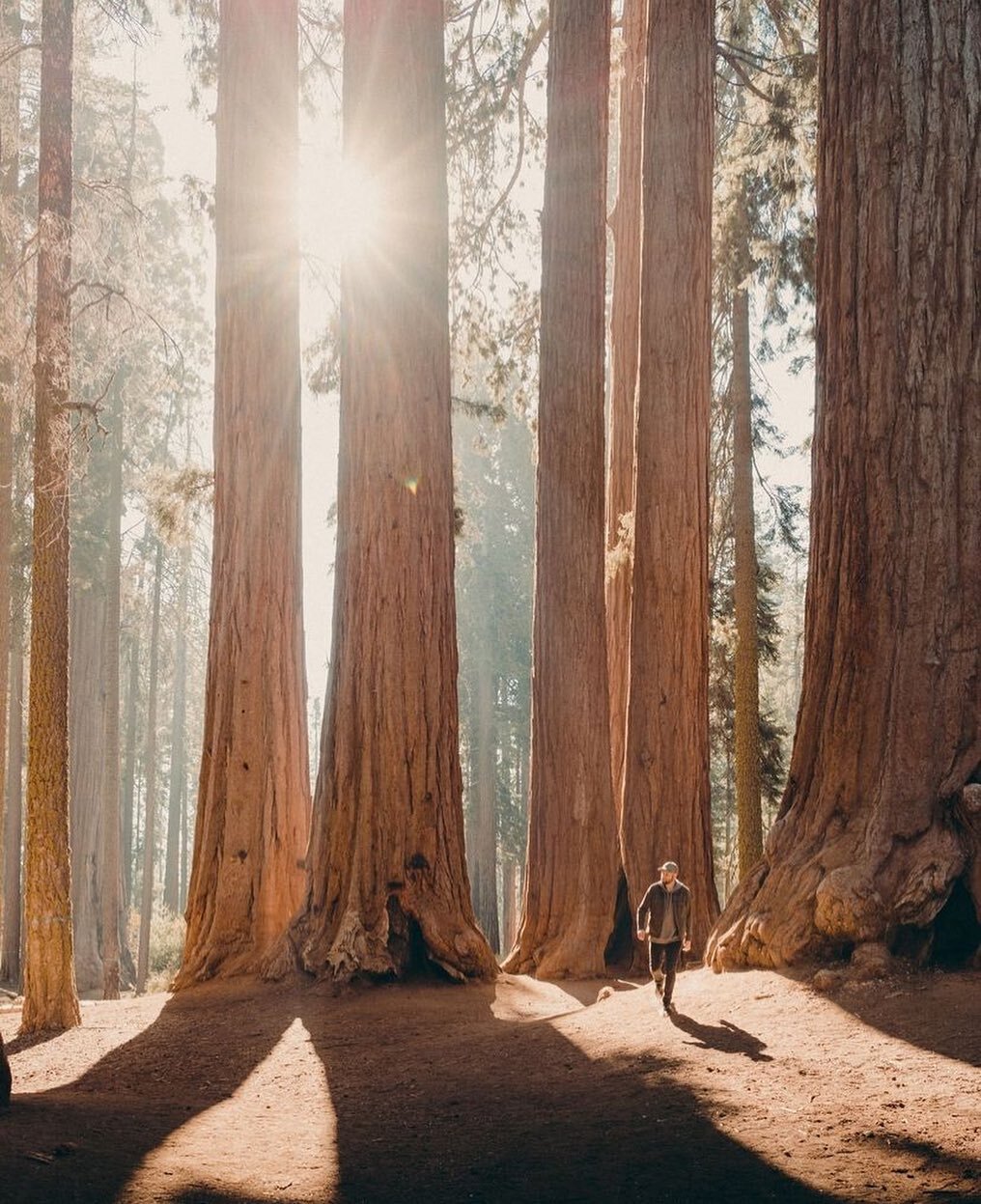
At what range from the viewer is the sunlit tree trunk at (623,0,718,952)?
41.3 feet

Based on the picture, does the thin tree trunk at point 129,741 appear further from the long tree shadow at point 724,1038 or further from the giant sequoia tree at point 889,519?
the long tree shadow at point 724,1038

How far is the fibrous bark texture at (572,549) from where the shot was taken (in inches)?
478

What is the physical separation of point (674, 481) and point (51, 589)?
21.1 ft

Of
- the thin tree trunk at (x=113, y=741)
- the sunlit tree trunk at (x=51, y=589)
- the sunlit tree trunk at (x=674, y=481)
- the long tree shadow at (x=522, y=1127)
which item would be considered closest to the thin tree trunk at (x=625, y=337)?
the sunlit tree trunk at (x=674, y=481)

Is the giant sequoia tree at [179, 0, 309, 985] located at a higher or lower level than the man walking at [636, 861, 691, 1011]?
higher

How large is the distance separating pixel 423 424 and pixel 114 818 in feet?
53.6

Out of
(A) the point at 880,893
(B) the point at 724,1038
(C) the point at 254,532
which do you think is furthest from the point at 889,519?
(C) the point at 254,532

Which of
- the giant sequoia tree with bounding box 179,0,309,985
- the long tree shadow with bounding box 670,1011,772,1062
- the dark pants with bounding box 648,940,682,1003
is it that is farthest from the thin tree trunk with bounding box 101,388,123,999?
the long tree shadow with bounding box 670,1011,772,1062

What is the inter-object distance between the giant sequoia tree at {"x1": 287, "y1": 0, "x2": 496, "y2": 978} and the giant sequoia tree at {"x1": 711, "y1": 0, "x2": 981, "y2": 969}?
9.43ft

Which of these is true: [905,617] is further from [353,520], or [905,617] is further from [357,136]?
[357,136]

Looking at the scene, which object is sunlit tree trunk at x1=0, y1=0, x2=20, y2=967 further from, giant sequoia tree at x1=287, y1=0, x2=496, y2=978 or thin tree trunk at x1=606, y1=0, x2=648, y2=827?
thin tree trunk at x1=606, y1=0, x2=648, y2=827

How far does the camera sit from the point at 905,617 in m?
7.23

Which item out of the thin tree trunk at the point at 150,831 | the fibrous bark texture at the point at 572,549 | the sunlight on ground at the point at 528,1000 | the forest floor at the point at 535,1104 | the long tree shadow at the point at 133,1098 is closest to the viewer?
the long tree shadow at the point at 133,1098

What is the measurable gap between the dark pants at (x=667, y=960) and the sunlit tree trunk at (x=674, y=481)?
463 cm
